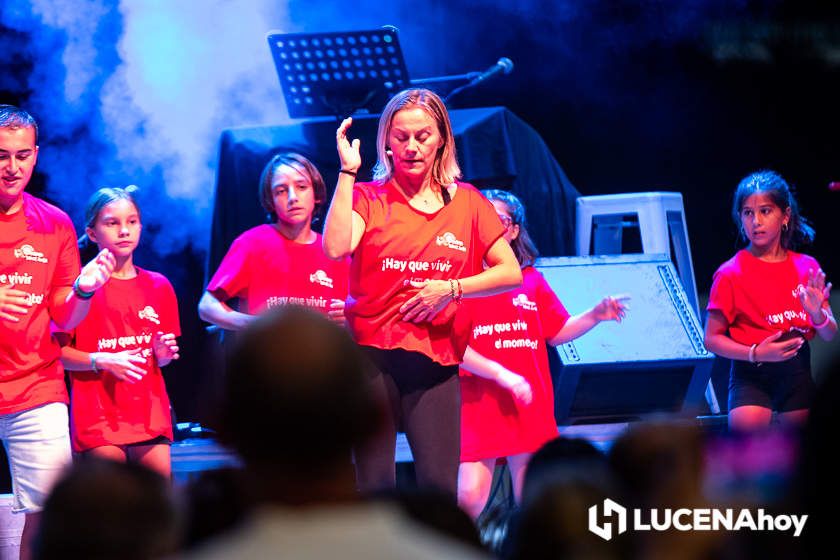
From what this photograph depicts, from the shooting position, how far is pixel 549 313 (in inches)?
178

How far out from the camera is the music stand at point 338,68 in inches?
184

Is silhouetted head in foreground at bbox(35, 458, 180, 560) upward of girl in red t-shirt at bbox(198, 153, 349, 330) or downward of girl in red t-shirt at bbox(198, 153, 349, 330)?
downward

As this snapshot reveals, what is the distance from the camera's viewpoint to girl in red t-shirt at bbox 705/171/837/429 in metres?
4.43

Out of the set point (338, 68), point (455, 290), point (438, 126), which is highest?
point (338, 68)

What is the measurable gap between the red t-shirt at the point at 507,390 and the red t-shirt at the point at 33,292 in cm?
139

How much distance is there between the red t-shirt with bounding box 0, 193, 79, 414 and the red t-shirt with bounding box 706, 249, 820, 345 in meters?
2.43

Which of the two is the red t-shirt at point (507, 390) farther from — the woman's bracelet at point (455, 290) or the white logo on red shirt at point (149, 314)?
the white logo on red shirt at point (149, 314)

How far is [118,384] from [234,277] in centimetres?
56

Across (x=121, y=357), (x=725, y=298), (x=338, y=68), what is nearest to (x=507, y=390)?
(x=725, y=298)

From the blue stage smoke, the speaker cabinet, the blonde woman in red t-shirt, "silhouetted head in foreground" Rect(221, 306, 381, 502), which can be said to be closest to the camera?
"silhouetted head in foreground" Rect(221, 306, 381, 502)

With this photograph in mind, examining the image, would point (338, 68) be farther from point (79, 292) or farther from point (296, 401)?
point (296, 401)

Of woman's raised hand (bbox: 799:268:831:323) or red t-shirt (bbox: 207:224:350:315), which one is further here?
woman's raised hand (bbox: 799:268:831:323)

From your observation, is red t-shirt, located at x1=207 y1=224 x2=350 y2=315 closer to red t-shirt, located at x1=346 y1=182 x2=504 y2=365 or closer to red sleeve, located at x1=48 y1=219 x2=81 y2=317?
red sleeve, located at x1=48 y1=219 x2=81 y2=317

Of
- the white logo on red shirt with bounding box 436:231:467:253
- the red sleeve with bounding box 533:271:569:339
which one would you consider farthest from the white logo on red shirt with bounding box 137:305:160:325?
the red sleeve with bounding box 533:271:569:339
